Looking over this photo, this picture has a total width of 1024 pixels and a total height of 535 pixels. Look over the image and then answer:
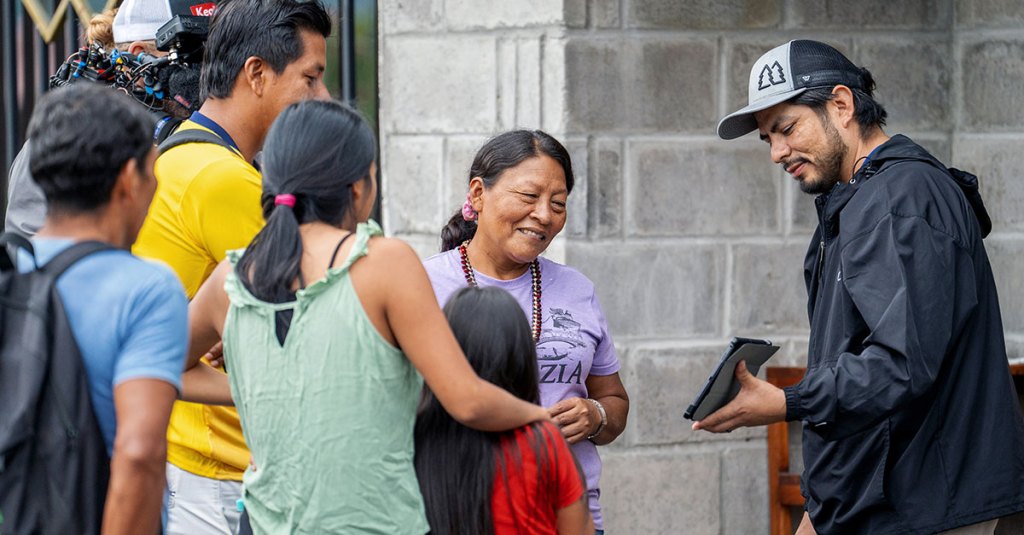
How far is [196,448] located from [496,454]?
2.57 feet

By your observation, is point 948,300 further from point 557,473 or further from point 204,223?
point 204,223

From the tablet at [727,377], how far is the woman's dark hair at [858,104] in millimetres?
618

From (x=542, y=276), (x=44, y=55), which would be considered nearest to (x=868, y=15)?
(x=542, y=276)

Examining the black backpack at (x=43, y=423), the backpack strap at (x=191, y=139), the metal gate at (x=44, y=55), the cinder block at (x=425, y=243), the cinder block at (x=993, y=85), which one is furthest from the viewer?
the metal gate at (x=44, y=55)

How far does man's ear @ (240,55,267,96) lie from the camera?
9.70 ft

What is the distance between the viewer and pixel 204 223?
2721 millimetres

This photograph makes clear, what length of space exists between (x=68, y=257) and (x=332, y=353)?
458 millimetres

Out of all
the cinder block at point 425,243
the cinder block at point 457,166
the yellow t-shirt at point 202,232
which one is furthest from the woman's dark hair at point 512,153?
the cinder block at point 425,243

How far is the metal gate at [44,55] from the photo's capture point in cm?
490

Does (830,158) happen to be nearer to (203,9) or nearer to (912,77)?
(912,77)

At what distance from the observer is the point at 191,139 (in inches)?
112

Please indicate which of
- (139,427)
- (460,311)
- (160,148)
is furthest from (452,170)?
(139,427)

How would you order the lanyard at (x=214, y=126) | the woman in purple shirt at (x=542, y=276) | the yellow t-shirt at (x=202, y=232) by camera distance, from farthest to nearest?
1. the woman in purple shirt at (x=542, y=276)
2. the lanyard at (x=214, y=126)
3. the yellow t-shirt at (x=202, y=232)

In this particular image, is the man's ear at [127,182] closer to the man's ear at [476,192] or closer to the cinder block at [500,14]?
the man's ear at [476,192]
